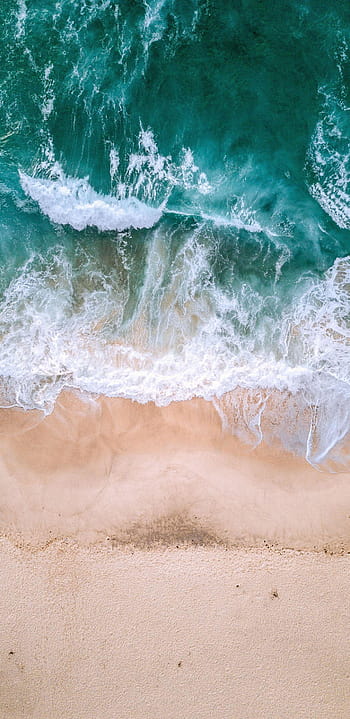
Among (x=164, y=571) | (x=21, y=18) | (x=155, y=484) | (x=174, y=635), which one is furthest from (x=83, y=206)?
(x=174, y=635)

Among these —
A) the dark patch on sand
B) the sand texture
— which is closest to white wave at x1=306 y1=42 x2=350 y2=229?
the dark patch on sand

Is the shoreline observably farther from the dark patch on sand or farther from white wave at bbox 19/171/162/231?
white wave at bbox 19/171/162/231

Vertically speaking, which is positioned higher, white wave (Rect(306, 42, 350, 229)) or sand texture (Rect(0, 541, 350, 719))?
white wave (Rect(306, 42, 350, 229))

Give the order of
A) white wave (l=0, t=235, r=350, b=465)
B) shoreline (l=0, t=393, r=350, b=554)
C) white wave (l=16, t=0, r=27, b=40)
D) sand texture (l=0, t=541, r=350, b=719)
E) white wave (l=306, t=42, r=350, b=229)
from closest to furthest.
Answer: sand texture (l=0, t=541, r=350, b=719), shoreline (l=0, t=393, r=350, b=554), white wave (l=0, t=235, r=350, b=465), white wave (l=306, t=42, r=350, b=229), white wave (l=16, t=0, r=27, b=40)

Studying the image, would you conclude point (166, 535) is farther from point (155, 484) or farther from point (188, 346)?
point (188, 346)

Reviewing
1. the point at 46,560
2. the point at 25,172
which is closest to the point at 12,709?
the point at 46,560

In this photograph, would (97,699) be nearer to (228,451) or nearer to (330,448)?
(228,451)
